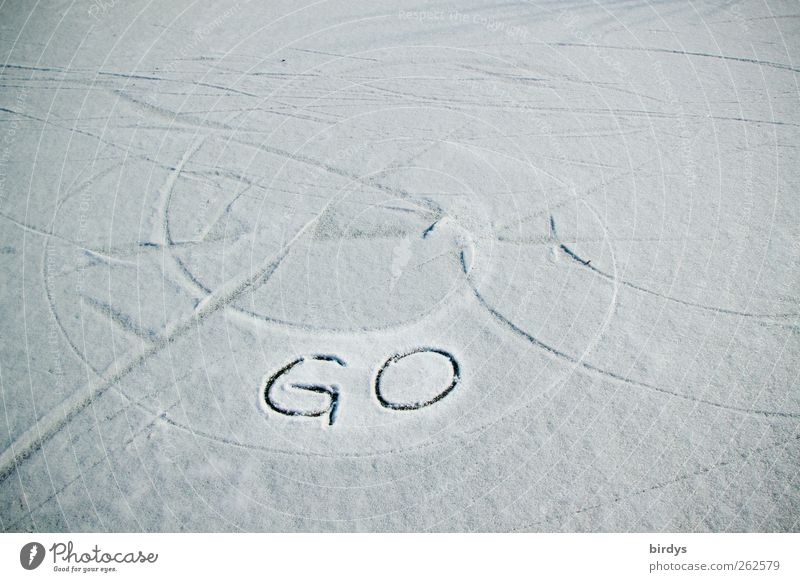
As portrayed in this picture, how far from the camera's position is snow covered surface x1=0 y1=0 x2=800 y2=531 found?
3592 millimetres

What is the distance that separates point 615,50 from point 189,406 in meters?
5.44

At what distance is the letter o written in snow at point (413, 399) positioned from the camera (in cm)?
392

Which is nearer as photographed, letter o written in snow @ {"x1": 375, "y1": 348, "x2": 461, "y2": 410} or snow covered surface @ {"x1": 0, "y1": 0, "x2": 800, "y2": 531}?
snow covered surface @ {"x1": 0, "y1": 0, "x2": 800, "y2": 531}
